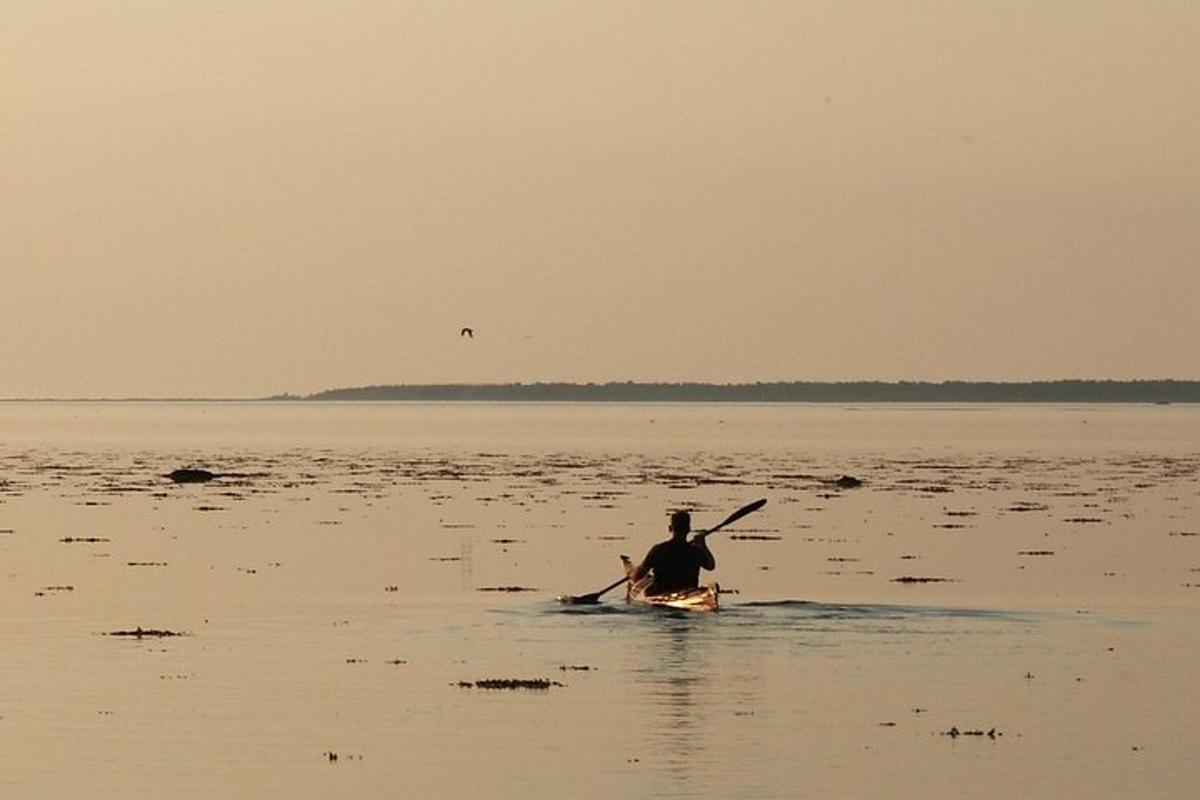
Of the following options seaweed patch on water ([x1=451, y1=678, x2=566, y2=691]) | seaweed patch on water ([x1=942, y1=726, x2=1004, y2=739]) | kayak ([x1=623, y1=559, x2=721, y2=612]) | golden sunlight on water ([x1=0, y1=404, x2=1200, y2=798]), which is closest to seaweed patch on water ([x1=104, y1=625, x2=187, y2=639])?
golden sunlight on water ([x1=0, y1=404, x2=1200, y2=798])

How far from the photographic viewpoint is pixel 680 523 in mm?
39156

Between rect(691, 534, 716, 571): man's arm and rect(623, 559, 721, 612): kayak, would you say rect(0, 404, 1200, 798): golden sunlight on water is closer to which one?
rect(623, 559, 721, 612): kayak

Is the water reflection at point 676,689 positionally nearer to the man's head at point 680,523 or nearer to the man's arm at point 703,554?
the man's arm at point 703,554

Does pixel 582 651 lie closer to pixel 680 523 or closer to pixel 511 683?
pixel 511 683

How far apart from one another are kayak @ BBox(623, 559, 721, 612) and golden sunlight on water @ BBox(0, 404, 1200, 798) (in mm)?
536

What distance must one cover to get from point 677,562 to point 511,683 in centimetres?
1097

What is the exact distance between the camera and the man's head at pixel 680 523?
39.0 meters

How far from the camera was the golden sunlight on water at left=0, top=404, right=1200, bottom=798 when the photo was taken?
76.3ft

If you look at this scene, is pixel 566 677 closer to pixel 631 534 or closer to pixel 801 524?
pixel 631 534

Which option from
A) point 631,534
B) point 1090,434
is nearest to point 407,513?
point 631,534

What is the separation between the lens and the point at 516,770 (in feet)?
75.8

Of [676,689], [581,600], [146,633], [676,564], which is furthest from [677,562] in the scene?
[676,689]

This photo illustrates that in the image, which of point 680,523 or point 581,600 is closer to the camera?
point 680,523

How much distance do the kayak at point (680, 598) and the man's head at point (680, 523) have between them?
0.92 metres
